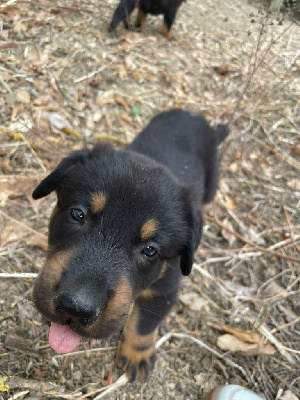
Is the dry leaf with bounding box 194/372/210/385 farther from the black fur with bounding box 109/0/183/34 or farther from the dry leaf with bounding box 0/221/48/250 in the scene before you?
the black fur with bounding box 109/0/183/34

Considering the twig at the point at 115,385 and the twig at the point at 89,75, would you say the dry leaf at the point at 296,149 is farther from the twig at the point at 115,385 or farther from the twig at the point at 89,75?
the twig at the point at 115,385

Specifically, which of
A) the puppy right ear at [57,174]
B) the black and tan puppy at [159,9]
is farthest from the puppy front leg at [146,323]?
the black and tan puppy at [159,9]

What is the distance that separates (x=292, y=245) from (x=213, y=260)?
965 millimetres

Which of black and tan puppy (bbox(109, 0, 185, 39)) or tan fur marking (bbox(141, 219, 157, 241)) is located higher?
tan fur marking (bbox(141, 219, 157, 241))

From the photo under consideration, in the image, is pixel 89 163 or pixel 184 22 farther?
pixel 184 22

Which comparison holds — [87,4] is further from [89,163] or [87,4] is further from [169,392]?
[169,392]

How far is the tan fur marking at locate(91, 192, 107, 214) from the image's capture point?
6.67 ft

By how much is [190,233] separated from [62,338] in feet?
3.14

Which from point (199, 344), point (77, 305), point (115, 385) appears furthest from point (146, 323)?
point (77, 305)

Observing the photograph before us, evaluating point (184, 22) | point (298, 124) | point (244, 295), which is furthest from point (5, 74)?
point (184, 22)

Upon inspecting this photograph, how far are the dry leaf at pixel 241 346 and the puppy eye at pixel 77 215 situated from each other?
1747mm

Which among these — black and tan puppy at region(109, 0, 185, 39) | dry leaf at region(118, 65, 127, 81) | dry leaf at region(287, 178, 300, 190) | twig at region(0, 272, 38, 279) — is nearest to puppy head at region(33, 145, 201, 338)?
twig at region(0, 272, 38, 279)

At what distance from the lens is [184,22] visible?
26.4ft

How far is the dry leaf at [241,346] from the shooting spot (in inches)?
122
